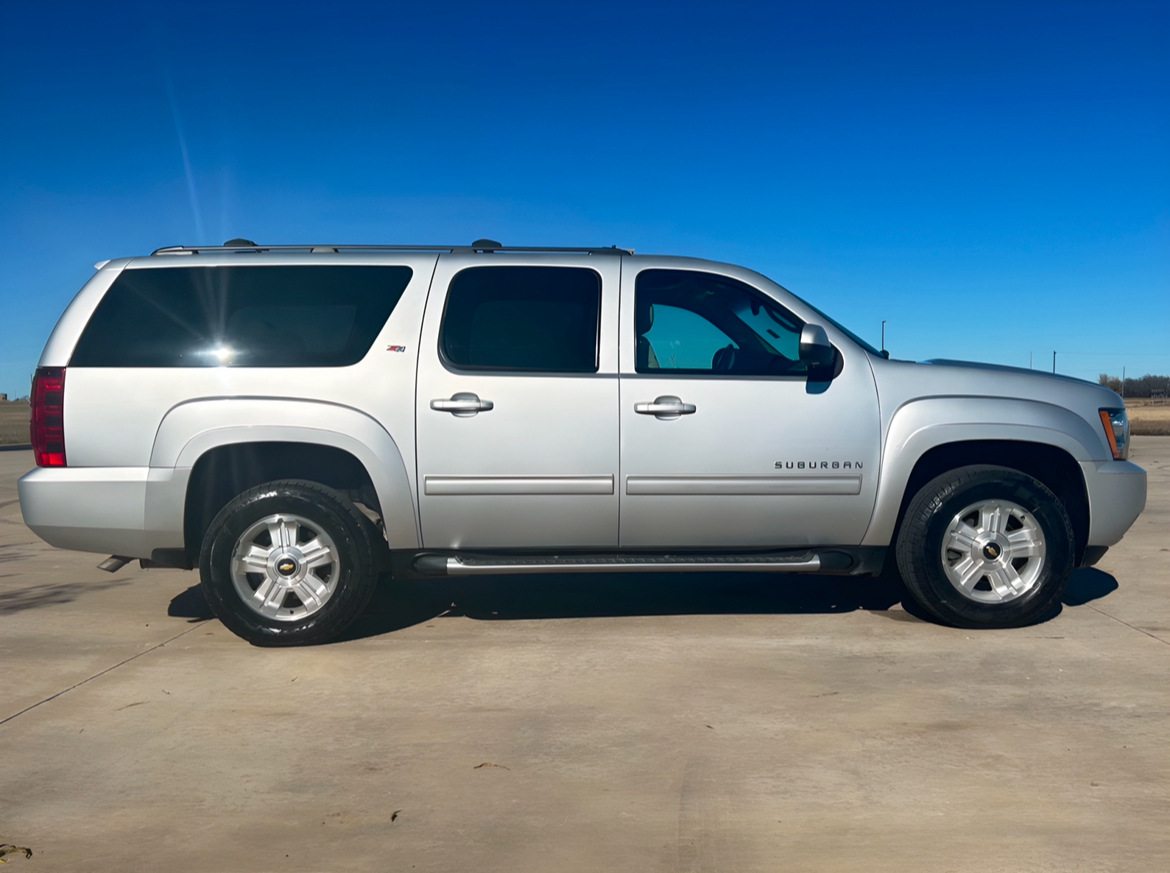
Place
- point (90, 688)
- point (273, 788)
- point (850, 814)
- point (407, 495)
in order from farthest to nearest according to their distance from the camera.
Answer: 1. point (407, 495)
2. point (90, 688)
3. point (273, 788)
4. point (850, 814)

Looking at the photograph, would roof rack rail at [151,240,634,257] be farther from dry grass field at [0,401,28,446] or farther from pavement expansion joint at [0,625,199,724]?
dry grass field at [0,401,28,446]

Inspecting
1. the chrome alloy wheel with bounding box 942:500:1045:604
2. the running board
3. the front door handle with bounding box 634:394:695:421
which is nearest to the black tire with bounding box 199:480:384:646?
the running board

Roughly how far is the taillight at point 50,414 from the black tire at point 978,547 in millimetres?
4298

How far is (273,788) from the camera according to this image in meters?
3.08

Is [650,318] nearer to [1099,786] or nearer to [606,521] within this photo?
[606,521]

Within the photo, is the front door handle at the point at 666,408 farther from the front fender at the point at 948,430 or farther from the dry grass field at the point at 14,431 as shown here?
the dry grass field at the point at 14,431

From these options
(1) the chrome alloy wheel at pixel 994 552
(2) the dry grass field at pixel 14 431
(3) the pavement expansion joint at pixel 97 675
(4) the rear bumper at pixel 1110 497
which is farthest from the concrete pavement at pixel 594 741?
(2) the dry grass field at pixel 14 431

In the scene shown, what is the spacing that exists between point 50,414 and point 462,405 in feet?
6.57

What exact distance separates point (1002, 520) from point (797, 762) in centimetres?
238

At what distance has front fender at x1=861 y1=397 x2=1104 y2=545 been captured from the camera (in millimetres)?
4895

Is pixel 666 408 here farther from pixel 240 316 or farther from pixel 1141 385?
pixel 1141 385

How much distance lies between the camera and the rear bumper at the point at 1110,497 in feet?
16.3

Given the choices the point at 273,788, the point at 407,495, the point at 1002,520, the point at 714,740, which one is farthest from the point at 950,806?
the point at 407,495

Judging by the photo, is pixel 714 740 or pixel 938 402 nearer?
pixel 714 740
